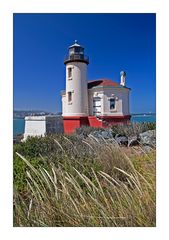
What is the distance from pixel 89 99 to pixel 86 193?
1211mm

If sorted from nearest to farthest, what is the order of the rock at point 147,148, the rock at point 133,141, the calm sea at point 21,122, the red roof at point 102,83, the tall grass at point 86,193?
the tall grass at point 86,193 → the calm sea at point 21,122 → the rock at point 147,148 → the red roof at point 102,83 → the rock at point 133,141

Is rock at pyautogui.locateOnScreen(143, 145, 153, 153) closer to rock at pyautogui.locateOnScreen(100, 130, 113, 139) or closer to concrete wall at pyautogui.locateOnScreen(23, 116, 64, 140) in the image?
rock at pyautogui.locateOnScreen(100, 130, 113, 139)

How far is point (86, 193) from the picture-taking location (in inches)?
95.8

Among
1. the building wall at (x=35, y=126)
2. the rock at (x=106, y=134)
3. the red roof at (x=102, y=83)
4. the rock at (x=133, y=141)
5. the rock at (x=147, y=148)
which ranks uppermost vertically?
the red roof at (x=102, y=83)

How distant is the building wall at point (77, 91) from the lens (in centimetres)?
293

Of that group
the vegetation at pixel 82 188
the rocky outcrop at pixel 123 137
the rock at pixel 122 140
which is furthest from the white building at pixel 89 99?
the vegetation at pixel 82 188

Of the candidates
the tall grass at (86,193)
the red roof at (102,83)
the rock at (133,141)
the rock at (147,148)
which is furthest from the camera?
the rock at (133,141)

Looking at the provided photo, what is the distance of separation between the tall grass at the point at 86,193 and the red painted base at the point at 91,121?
44 centimetres

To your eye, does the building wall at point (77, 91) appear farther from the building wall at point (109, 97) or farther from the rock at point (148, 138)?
the rock at point (148, 138)

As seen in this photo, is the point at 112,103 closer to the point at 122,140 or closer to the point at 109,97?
the point at 109,97

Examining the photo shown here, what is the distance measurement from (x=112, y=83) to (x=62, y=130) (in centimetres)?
86

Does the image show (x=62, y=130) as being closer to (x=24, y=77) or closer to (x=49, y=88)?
(x=49, y=88)
